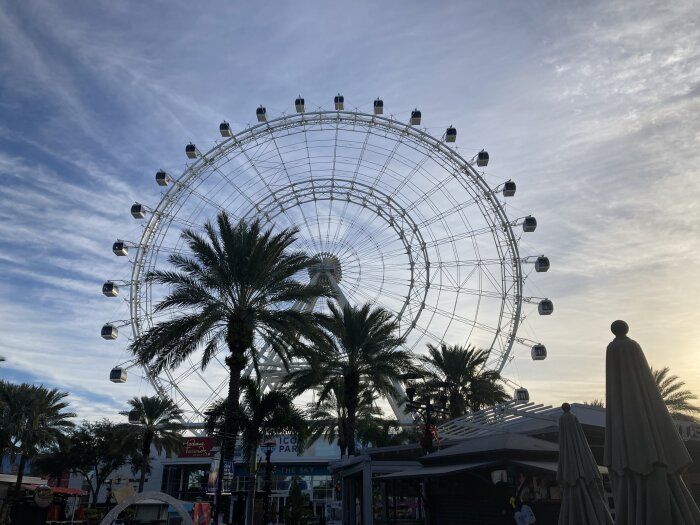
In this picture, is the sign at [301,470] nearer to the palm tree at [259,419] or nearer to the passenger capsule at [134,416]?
the passenger capsule at [134,416]

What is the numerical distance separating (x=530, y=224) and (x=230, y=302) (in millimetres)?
22939

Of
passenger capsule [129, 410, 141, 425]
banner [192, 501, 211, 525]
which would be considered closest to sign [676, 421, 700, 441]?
banner [192, 501, 211, 525]

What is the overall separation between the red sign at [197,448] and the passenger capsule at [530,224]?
130 feet

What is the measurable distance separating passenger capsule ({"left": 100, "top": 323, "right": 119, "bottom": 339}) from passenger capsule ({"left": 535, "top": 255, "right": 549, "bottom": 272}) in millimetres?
27891

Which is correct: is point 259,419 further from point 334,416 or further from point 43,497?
point 334,416

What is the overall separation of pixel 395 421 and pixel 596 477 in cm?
3101

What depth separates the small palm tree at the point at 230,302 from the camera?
778 inches

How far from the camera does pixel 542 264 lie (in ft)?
119

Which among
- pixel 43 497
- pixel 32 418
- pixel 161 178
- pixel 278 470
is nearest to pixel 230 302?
pixel 43 497

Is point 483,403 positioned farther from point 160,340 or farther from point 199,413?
point 160,340

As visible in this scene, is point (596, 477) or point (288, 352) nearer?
point (596, 477)

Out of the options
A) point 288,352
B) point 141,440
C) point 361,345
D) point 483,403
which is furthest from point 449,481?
point 141,440

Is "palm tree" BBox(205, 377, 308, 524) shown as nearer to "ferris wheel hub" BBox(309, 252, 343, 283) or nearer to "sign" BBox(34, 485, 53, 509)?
"sign" BBox(34, 485, 53, 509)

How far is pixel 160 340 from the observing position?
1933cm
